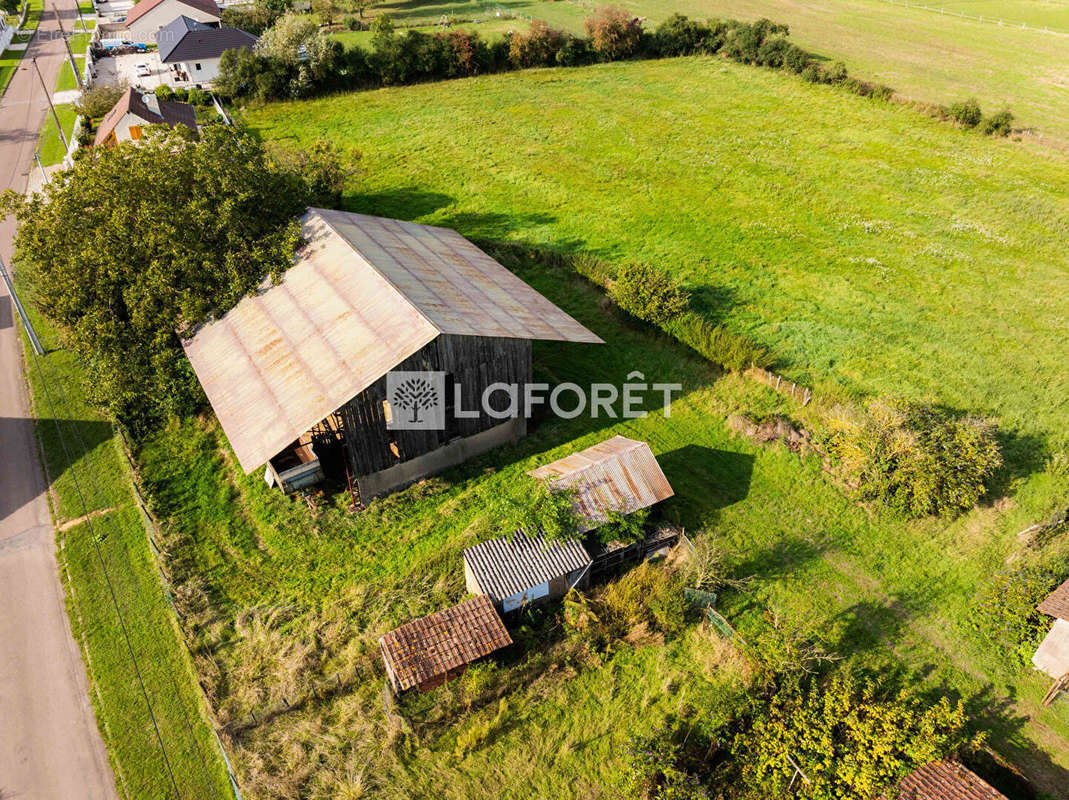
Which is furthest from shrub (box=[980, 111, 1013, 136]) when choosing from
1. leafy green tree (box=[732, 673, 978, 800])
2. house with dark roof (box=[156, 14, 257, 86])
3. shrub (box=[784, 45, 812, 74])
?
house with dark roof (box=[156, 14, 257, 86])

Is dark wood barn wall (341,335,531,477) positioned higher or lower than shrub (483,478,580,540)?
higher

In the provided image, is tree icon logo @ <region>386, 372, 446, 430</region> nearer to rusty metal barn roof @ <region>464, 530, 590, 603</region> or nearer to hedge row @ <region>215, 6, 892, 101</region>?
rusty metal barn roof @ <region>464, 530, 590, 603</region>

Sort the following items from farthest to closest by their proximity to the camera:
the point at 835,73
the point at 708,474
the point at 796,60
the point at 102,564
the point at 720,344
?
the point at 796,60 < the point at 835,73 < the point at 720,344 < the point at 708,474 < the point at 102,564

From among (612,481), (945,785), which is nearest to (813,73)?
(612,481)

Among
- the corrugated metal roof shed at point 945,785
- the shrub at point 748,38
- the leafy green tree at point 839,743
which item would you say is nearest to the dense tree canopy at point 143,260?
the leafy green tree at point 839,743

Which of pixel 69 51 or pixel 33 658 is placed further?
pixel 69 51

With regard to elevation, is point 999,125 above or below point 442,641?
above

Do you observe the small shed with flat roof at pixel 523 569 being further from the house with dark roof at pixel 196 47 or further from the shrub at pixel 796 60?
the shrub at pixel 796 60

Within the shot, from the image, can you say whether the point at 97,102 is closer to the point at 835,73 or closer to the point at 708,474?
the point at 708,474
